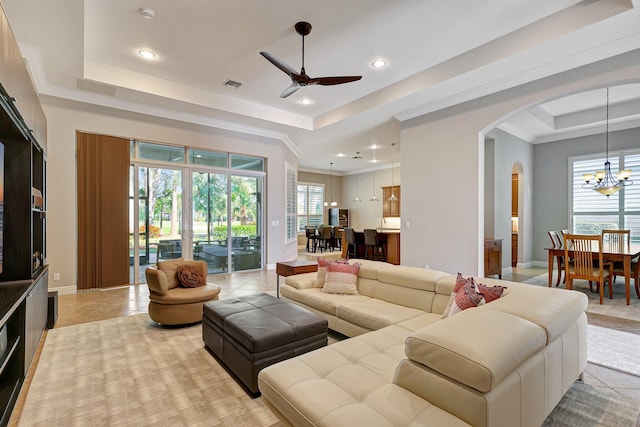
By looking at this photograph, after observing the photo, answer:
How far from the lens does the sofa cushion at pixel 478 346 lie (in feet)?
4.16

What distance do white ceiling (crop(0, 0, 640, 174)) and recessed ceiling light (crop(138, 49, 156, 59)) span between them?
0.08m

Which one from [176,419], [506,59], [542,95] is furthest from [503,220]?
[176,419]

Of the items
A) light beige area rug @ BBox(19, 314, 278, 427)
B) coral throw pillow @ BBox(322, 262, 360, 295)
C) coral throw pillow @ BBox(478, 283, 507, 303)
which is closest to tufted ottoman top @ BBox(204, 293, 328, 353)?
light beige area rug @ BBox(19, 314, 278, 427)

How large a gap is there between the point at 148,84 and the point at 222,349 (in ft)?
14.3

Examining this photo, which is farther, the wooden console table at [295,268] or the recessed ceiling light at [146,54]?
the wooden console table at [295,268]

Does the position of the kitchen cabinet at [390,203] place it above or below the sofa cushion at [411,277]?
above

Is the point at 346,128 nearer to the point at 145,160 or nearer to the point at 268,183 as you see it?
the point at 268,183

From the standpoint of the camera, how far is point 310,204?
520 inches

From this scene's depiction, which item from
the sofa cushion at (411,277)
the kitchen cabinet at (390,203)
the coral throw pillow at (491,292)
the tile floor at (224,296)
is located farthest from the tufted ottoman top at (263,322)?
the kitchen cabinet at (390,203)

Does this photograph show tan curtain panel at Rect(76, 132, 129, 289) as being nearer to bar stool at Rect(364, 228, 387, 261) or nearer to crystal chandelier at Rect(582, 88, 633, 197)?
bar stool at Rect(364, 228, 387, 261)

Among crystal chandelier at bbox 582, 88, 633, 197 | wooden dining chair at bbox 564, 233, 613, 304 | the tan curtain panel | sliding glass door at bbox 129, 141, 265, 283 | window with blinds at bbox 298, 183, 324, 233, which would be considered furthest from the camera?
window with blinds at bbox 298, 183, 324, 233

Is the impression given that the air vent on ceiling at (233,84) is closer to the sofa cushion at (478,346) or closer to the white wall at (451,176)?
the white wall at (451,176)

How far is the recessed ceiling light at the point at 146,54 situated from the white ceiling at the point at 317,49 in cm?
8

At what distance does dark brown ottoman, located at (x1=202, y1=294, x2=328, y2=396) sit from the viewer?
2.22 meters
